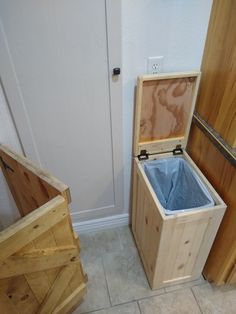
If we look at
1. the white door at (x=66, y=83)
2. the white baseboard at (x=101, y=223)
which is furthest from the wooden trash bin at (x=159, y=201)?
the white baseboard at (x=101, y=223)

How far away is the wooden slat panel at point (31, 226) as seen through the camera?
714mm

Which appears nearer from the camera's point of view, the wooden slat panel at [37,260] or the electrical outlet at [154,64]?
the wooden slat panel at [37,260]

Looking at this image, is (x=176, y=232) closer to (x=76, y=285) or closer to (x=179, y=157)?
(x=179, y=157)

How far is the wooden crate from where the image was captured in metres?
0.76

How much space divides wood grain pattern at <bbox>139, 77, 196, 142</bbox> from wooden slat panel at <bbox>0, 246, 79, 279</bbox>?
2.18ft

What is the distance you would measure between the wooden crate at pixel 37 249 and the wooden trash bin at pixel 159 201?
1.26 ft

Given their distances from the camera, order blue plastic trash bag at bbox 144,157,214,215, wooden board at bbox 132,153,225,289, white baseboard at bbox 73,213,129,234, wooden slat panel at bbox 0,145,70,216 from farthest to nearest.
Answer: white baseboard at bbox 73,213,129,234
blue plastic trash bag at bbox 144,157,214,215
wooden board at bbox 132,153,225,289
wooden slat panel at bbox 0,145,70,216

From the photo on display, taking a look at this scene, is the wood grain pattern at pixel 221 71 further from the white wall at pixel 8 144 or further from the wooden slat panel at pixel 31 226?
the white wall at pixel 8 144

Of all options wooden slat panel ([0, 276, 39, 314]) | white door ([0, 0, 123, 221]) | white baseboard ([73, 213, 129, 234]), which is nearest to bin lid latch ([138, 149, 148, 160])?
white door ([0, 0, 123, 221])

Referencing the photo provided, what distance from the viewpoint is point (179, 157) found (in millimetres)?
1316

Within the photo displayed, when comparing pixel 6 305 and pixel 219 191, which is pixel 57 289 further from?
pixel 219 191

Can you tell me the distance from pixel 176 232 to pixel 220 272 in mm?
421

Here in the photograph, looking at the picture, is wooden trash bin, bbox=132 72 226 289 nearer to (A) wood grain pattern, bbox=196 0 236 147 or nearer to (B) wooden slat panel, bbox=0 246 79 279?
(A) wood grain pattern, bbox=196 0 236 147

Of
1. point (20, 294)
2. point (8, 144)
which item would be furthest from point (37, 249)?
point (8, 144)
